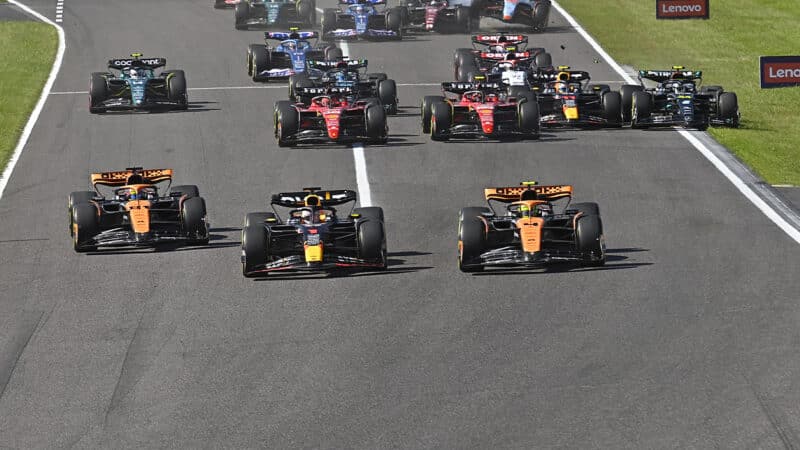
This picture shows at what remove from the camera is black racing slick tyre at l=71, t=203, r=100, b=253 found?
28.3 m

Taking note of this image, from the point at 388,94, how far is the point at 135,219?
14.4 metres

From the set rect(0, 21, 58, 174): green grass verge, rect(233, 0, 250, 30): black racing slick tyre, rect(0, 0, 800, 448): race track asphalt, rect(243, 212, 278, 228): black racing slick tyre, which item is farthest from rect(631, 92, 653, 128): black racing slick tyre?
rect(233, 0, 250, 30): black racing slick tyre

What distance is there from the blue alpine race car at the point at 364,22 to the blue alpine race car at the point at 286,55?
7.32m

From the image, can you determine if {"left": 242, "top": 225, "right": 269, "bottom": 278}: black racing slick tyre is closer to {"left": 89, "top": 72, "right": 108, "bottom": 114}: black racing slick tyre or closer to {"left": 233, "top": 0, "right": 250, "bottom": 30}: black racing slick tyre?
{"left": 89, "top": 72, "right": 108, "bottom": 114}: black racing slick tyre

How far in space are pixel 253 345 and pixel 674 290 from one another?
655 centimetres

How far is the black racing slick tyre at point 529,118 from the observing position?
38375 mm

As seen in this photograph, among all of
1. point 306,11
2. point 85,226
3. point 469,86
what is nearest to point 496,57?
point 469,86

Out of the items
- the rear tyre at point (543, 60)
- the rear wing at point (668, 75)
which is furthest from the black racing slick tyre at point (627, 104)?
the rear tyre at point (543, 60)

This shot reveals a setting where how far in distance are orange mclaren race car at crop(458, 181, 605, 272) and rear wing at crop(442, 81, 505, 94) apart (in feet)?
40.7

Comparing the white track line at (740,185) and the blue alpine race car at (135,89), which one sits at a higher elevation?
the blue alpine race car at (135,89)

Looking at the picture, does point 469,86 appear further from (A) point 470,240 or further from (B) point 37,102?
(A) point 470,240

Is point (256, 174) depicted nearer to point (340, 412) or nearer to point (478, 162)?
point (478, 162)

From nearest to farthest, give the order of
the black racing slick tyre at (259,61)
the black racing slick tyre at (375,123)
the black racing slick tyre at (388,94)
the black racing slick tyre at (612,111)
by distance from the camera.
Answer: the black racing slick tyre at (375,123) < the black racing slick tyre at (612,111) < the black racing slick tyre at (388,94) < the black racing slick tyre at (259,61)

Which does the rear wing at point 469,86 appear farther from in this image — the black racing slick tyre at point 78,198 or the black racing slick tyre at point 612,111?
the black racing slick tyre at point 78,198
